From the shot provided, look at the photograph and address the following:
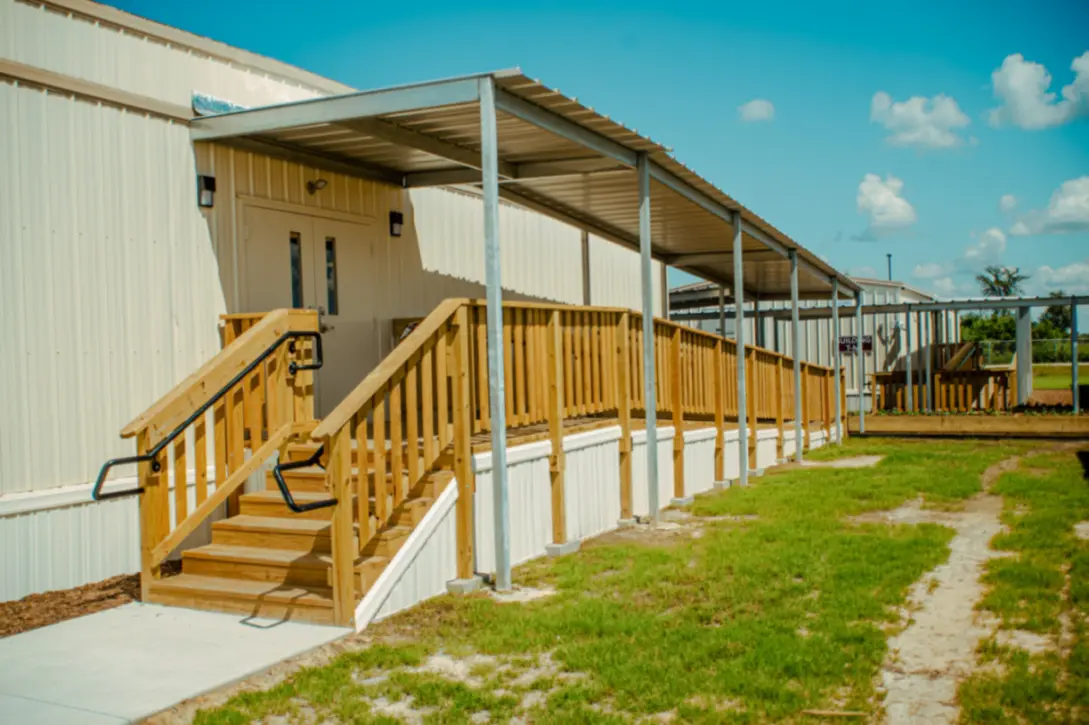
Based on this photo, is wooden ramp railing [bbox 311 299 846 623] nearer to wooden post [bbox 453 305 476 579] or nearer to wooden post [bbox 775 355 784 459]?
wooden post [bbox 453 305 476 579]

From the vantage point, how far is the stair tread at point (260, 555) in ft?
20.7

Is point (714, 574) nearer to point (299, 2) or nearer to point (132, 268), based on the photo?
point (132, 268)

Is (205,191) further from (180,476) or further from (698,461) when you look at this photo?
(698,461)

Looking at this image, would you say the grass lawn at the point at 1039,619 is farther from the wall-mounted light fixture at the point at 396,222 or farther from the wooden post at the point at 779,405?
the wall-mounted light fixture at the point at 396,222

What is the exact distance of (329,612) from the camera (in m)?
5.90

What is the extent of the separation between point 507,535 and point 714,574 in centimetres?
145

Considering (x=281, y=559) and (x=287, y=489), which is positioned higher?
(x=287, y=489)

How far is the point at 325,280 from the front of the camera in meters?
9.51

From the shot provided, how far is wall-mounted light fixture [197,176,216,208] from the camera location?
7.95 metres

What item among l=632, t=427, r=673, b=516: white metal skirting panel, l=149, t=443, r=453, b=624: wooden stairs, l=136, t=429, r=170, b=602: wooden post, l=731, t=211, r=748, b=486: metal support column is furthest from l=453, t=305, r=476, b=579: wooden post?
l=731, t=211, r=748, b=486: metal support column

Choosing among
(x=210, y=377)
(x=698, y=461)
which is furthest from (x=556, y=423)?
(x=698, y=461)

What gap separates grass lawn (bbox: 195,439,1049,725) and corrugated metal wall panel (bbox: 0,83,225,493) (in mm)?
2755

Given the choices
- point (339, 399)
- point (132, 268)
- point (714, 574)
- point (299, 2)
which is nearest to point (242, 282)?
point (132, 268)

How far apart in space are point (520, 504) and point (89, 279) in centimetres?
350
